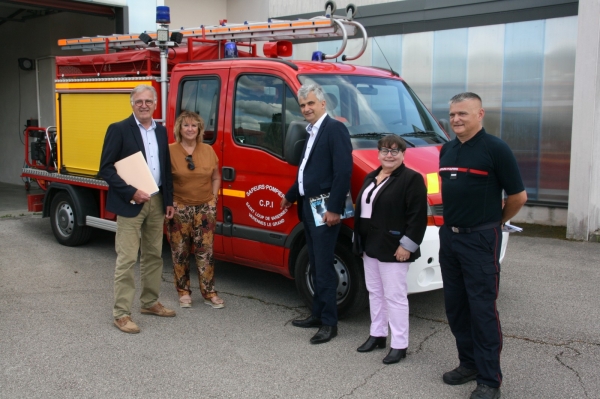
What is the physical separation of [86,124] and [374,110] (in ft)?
12.3

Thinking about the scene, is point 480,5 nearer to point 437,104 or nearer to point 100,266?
point 437,104

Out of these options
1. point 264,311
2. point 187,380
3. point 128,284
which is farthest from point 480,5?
point 187,380

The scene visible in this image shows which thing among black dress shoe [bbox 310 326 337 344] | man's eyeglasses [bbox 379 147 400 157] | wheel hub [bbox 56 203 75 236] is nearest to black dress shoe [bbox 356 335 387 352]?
black dress shoe [bbox 310 326 337 344]

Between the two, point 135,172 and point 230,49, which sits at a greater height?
point 230,49

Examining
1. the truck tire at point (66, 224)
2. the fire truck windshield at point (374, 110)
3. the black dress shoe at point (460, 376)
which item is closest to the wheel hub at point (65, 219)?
the truck tire at point (66, 224)

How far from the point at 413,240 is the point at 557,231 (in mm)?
6023

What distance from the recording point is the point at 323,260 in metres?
5.12

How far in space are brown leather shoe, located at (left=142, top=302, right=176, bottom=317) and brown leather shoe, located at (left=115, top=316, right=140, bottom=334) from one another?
0.38 m

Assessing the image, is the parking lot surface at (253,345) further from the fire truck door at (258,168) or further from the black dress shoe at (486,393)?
the fire truck door at (258,168)

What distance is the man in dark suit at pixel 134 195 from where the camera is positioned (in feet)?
17.4

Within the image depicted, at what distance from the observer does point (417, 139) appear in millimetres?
5941

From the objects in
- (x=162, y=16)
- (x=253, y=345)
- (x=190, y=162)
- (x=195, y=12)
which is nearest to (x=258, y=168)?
(x=190, y=162)

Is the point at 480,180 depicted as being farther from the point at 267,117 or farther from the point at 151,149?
the point at 151,149

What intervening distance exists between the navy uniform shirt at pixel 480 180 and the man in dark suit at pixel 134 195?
2.53m
